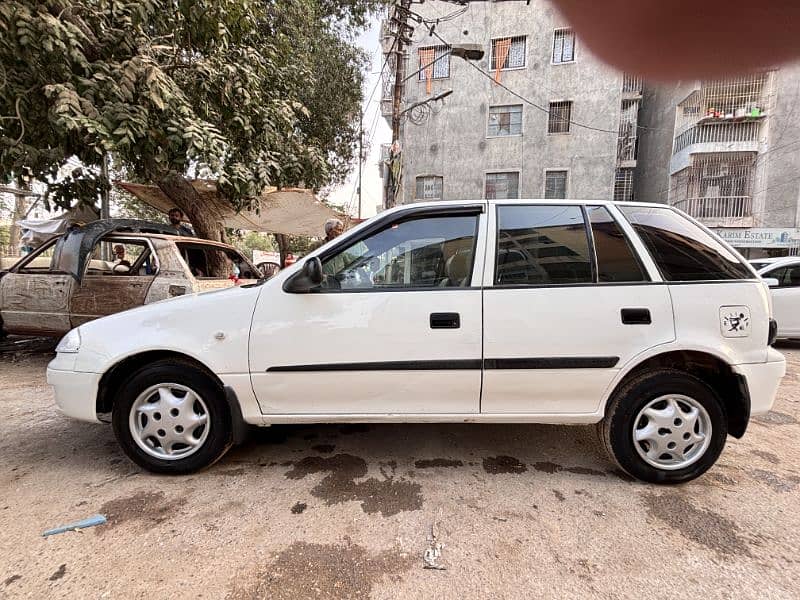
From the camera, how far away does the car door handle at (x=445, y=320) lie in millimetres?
2264

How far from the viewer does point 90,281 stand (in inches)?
187

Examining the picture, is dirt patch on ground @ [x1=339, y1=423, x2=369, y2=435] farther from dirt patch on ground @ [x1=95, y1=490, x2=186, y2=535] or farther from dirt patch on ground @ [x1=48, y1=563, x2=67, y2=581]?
dirt patch on ground @ [x1=48, y1=563, x2=67, y2=581]

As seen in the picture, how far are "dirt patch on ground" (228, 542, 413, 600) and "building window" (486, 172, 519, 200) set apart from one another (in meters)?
15.4

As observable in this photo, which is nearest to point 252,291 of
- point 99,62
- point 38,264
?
point 99,62

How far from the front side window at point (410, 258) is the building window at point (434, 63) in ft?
51.2

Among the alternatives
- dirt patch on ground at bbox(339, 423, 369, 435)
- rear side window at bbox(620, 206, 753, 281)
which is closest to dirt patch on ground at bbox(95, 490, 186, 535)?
dirt patch on ground at bbox(339, 423, 369, 435)

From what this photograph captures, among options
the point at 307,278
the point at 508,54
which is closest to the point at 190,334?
the point at 307,278

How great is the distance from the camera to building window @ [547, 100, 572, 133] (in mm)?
15180

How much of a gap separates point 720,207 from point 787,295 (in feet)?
36.9

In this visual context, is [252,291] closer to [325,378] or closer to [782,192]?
[325,378]

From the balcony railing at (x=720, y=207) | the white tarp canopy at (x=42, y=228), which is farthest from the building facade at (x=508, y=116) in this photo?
the white tarp canopy at (x=42, y=228)

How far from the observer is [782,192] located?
1416cm

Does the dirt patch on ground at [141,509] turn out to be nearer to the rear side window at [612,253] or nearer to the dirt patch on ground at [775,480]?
the rear side window at [612,253]

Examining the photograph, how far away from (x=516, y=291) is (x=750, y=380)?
56.4 inches
